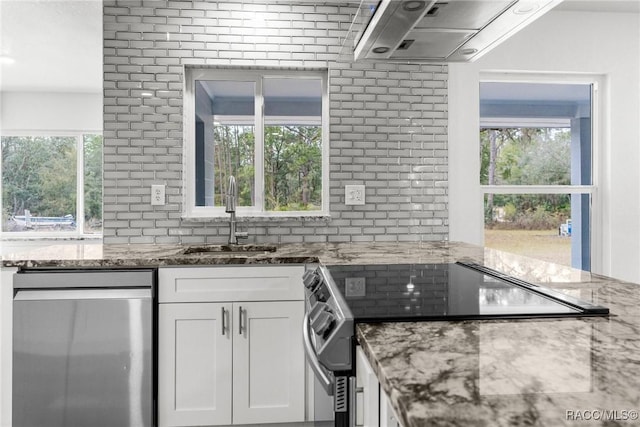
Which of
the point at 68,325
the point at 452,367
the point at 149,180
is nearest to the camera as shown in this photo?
the point at 452,367

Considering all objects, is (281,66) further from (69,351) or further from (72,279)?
(69,351)

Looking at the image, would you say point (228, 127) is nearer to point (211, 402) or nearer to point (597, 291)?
point (211, 402)

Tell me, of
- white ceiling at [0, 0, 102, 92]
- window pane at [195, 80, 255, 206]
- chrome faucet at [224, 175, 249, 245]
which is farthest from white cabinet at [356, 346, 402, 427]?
white ceiling at [0, 0, 102, 92]

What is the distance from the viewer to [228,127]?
9.36ft

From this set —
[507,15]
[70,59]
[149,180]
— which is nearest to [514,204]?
[507,15]

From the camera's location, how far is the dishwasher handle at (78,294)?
6.52 feet

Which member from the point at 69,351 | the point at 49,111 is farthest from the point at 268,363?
the point at 49,111

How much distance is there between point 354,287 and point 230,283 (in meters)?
1.02

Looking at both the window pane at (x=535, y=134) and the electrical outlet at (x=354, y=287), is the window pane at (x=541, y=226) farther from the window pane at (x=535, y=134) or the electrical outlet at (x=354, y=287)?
the electrical outlet at (x=354, y=287)

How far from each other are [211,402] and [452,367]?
1.77 m

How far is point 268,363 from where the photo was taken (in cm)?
212

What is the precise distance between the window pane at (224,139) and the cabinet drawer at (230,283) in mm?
818

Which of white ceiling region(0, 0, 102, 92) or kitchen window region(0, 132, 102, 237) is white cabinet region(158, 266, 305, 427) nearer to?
white ceiling region(0, 0, 102, 92)

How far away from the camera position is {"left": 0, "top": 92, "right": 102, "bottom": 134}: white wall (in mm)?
5785
